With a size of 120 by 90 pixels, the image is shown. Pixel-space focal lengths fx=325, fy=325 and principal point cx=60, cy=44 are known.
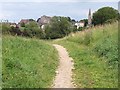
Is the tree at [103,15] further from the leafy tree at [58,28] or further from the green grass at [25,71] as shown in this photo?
the green grass at [25,71]

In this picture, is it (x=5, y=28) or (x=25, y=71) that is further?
(x=5, y=28)

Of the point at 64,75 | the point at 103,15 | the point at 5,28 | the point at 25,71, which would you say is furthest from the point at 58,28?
the point at 25,71

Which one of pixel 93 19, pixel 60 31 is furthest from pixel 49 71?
pixel 60 31

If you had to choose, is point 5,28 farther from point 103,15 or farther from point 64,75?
point 103,15

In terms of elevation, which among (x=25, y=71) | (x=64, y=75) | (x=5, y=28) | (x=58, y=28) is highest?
(x=5, y=28)

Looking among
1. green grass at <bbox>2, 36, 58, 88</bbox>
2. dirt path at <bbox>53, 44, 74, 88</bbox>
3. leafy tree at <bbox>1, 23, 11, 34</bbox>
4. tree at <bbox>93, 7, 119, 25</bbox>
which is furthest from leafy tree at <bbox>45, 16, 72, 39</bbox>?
green grass at <bbox>2, 36, 58, 88</bbox>

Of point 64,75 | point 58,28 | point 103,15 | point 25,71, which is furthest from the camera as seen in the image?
point 58,28

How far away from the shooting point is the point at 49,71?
10.2m

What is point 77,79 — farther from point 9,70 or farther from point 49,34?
point 49,34

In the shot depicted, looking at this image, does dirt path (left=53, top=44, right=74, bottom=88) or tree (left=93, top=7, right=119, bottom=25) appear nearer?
dirt path (left=53, top=44, right=74, bottom=88)

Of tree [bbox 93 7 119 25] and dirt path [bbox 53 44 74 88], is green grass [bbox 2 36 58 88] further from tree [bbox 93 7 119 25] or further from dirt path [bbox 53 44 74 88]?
tree [bbox 93 7 119 25]

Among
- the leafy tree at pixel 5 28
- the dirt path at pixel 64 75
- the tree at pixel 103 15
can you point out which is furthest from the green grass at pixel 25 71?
the tree at pixel 103 15

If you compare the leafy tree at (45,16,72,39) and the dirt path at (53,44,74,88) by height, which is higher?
the dirt path at (53,44,74,88)

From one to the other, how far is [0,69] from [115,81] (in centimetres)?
312
